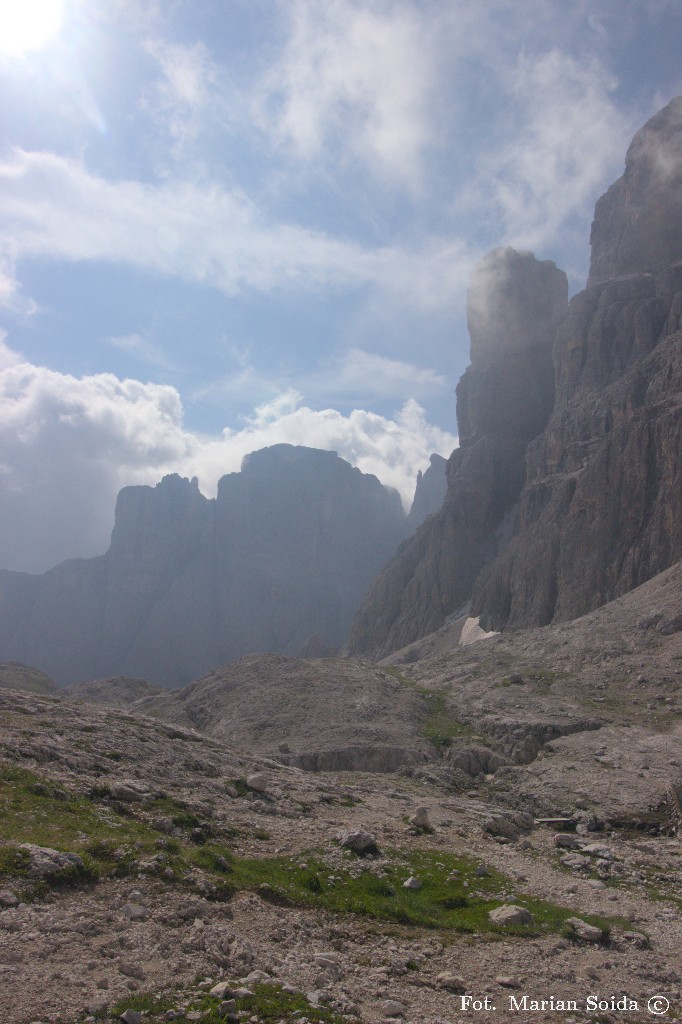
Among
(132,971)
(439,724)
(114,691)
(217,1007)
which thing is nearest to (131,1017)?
(217,1007)

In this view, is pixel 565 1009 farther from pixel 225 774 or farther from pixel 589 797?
pixel 589 797

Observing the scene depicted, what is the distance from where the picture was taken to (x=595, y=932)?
1978 cm

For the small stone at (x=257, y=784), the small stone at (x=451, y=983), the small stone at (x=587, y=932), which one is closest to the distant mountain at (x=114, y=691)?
the small stone at (x=257, y=784)

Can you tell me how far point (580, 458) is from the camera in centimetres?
13650

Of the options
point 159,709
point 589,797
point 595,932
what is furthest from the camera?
point 159,709

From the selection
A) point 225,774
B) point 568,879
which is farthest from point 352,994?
point 225,774

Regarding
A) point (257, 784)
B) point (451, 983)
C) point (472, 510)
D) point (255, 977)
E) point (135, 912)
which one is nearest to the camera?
point (255, 977)

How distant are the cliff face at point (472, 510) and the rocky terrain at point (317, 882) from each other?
359 ft

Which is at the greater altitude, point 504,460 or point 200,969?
point 504,460

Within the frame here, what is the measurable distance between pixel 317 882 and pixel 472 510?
155m

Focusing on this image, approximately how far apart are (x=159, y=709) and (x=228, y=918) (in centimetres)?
7071

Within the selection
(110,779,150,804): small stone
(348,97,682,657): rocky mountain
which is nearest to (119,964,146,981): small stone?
(110,779,150,804): small stone

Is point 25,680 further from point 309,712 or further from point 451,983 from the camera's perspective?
point 451,983

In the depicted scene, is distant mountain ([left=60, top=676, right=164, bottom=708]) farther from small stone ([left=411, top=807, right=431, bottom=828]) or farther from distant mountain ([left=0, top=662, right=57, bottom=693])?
small stone ([left=411, top=807, right=431, bottom=828])
